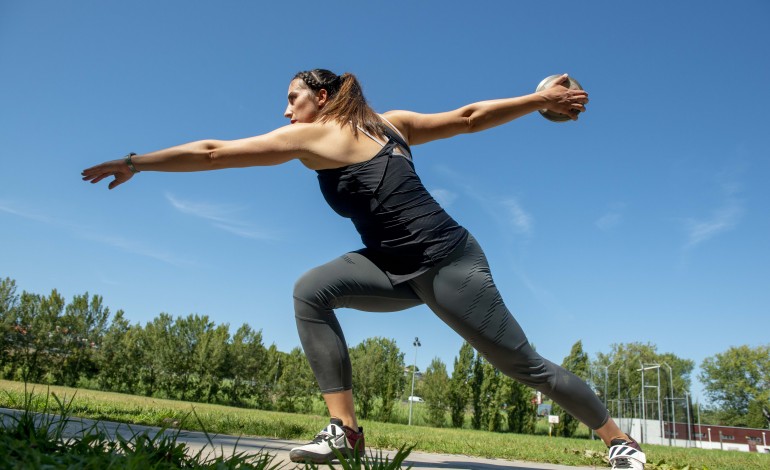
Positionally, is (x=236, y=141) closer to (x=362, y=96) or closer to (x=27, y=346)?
(x=362, y=96)

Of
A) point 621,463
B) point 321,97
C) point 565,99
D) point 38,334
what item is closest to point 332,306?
point 321,97

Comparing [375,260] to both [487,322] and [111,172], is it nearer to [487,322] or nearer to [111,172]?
[487,322]

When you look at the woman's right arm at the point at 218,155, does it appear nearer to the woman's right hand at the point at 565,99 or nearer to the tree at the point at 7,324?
the woman's right hand at the point at 565,99

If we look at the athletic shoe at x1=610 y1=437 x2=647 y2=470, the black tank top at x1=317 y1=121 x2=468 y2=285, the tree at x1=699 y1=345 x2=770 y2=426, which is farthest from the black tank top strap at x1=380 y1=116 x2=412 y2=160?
the tree at x1=699 y1=345 x2=770 y2=426

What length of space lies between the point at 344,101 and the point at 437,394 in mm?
37468

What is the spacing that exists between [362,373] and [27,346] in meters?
22.2

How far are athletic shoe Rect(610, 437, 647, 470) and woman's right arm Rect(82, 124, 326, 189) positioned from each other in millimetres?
2172

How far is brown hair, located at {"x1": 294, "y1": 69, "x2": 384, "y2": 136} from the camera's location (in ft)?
9.07

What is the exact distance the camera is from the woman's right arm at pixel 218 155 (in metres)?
2.43

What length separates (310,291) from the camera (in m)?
2.72

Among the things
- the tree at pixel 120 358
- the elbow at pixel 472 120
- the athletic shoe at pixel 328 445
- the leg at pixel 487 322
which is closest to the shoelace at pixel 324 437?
the athletic shoe at pixel 328 445

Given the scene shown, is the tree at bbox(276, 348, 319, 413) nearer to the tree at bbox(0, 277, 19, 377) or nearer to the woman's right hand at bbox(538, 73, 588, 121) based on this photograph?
the tree at bbox(0, 277, 19, 377)

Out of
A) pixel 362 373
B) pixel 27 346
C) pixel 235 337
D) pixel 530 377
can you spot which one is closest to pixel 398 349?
pixel 362 373

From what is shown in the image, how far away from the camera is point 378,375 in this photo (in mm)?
36906
